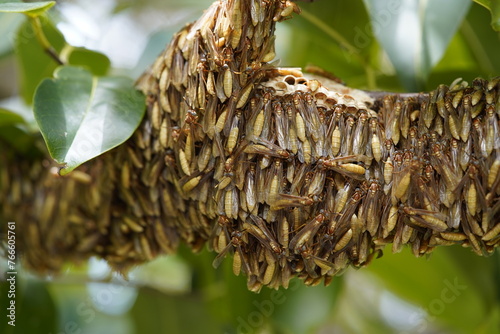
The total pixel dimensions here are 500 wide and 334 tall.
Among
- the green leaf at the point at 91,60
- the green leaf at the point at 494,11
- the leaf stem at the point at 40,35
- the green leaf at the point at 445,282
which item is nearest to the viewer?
the green leaf at the point at 494,11

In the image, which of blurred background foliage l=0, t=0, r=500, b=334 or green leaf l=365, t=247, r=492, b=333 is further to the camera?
green leaf l=365, t=247, r=492, b=333

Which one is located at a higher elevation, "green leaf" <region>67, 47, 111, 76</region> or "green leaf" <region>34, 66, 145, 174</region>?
"green leaf" <region>34, 66, 145, 174</region>

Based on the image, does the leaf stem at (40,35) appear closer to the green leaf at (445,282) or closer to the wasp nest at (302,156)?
the wasp nest at (302,156)

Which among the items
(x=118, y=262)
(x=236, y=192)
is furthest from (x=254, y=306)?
(x=236, y=192)

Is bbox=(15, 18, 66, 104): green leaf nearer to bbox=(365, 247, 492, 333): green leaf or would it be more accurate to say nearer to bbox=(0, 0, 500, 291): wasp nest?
bbox=(0, 0, 500, 291): wasp nest

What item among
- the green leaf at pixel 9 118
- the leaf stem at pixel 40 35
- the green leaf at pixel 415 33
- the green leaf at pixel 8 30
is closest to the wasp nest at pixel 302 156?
the green leaf at pixel 415 33

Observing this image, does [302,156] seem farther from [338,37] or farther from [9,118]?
[9,118]

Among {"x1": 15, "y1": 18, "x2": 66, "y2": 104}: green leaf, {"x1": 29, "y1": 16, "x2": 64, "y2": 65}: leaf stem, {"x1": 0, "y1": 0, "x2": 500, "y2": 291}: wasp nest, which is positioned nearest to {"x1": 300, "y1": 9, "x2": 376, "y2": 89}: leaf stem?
{"x1": 0, "y1": 0, "x2": 500, "y2": 291}: wasp nest

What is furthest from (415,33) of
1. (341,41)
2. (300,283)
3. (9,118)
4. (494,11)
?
(9,118)
